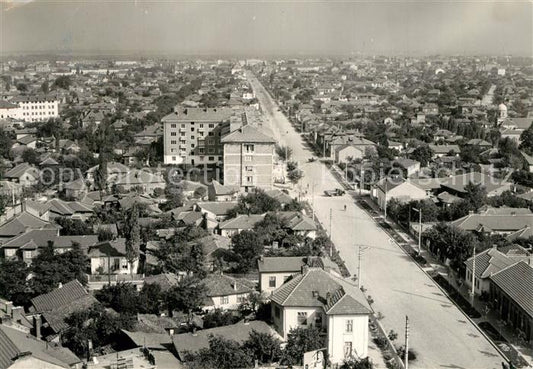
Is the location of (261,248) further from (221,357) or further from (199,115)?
(199,115)

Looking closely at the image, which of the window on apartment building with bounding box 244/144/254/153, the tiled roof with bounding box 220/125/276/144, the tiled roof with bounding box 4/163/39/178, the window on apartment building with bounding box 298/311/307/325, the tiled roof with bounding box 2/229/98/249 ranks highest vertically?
the tiled roof with bounding box 220/125/276/144

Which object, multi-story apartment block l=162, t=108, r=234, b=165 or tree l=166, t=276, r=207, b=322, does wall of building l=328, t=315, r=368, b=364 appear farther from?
multi-story apartment block l=162, t=108, r=234, b=165

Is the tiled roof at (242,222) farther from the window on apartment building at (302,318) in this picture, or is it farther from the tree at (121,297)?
the window on apartment building at (302,318)

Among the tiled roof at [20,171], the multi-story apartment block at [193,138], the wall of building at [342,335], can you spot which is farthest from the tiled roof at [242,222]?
the multi-story apartment block at [193,138]

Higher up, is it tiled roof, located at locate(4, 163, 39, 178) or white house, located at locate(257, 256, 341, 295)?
tiled roof, located at locate(4, 163, 39, 178)

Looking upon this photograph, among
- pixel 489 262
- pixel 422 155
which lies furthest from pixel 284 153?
pixel 489 262

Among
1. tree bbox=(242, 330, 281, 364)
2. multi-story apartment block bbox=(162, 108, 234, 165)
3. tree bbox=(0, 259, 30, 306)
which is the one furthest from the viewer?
multi-story apartment block bbox=(162, 108, 234, 165)

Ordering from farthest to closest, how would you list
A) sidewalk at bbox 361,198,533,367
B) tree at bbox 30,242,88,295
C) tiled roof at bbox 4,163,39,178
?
tiled roof at bbox 4,163,39,178 < tree at bbox 30,242,88,295 < sidewalk at bbox 361,198,533,367

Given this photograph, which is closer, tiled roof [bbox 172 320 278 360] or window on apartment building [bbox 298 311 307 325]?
tiled roof [bbox 172 320 278 360]

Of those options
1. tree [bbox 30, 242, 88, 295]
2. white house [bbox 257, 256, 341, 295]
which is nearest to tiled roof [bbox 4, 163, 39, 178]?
tree [bbox 30, 242, 88, 295]
